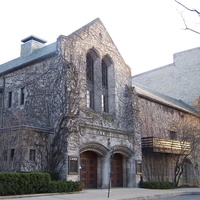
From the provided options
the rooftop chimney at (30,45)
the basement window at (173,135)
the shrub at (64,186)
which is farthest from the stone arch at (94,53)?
the basement window at (173,135)

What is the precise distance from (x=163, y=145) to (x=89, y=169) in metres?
7.37

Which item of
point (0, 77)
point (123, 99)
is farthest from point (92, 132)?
point (0, 77)

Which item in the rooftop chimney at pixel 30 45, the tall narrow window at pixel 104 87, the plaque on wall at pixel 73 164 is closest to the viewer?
the plaque on wall at pixel 73 164

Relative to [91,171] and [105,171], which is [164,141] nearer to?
[105,171]

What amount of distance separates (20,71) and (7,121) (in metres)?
3.80

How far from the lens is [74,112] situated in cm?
2062

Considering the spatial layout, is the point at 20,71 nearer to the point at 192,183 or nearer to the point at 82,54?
the point at 82,54

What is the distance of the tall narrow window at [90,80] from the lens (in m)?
23.8

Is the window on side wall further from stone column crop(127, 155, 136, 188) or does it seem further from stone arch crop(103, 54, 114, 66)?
stone arch crop(103, 54, 114, 66)

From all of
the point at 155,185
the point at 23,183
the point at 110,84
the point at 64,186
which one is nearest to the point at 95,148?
the point at 64,186

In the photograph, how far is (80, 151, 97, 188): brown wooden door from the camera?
2188 cm

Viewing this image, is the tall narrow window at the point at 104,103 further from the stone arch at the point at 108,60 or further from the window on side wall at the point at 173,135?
the window on side wall at the point at 173,135

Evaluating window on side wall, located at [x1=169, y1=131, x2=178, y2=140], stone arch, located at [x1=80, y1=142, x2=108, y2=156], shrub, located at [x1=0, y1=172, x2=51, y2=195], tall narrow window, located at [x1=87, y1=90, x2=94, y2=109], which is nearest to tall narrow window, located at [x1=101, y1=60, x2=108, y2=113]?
tall narrow window, located at [x1=87, y1=90, x2=94, y2=109]

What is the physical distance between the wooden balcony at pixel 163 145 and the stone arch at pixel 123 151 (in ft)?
6.62
